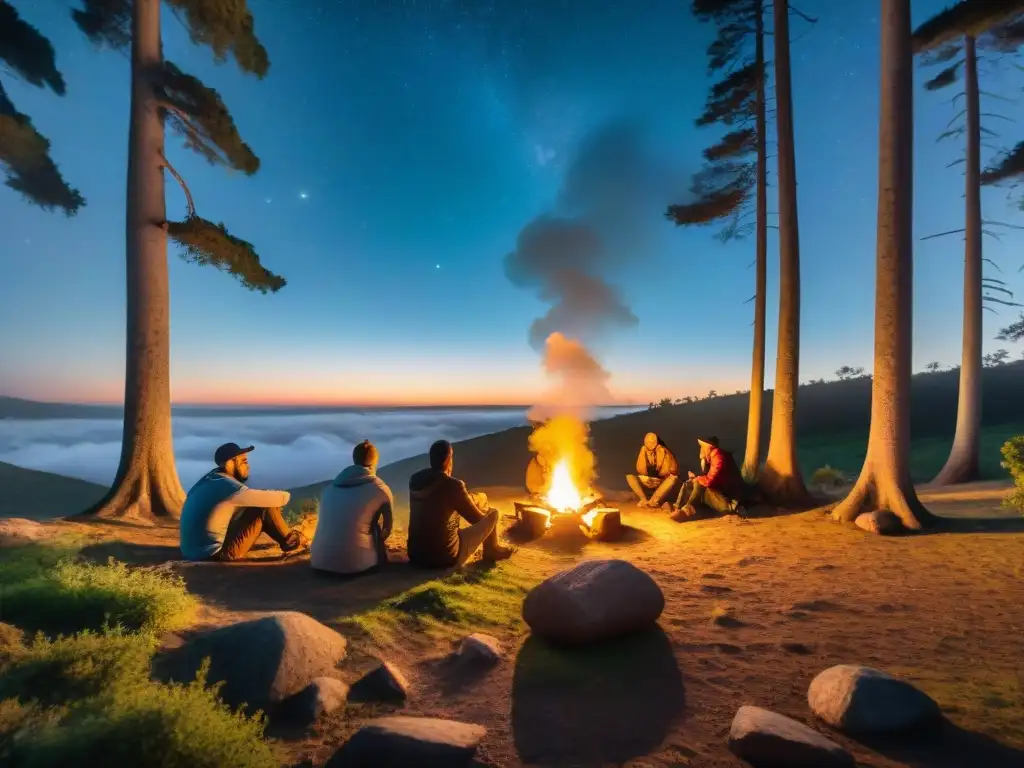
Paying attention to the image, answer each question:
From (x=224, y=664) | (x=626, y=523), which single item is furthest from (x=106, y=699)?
(x=626, y=523)

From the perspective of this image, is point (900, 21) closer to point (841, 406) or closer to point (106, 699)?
point (106, 699)

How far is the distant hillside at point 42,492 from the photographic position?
1563 cm

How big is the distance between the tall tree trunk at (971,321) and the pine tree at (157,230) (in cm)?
1877

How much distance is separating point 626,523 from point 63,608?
892 centimetres

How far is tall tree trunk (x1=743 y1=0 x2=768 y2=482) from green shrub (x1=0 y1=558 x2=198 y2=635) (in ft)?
44.2

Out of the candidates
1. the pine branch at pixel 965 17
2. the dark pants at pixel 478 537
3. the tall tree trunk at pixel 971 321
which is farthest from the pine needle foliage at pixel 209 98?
the tall tree trunk at pixel 971 321

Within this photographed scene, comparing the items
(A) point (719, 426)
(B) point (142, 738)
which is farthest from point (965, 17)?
(A) point (719, 426)

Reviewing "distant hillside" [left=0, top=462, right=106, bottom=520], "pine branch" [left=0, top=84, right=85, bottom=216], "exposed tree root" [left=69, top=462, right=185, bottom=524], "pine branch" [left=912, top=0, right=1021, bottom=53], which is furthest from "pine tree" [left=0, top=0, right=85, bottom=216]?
"pine branch" [left=912, top=0, right=1021, bottom=53]

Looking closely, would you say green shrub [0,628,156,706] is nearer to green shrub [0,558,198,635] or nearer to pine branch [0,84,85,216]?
green shrub [0,558,198,635]

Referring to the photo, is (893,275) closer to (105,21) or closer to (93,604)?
(93,604)

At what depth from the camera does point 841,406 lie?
34.8 metres

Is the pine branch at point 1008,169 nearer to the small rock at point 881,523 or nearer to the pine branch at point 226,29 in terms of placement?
the small rock at point 881,523

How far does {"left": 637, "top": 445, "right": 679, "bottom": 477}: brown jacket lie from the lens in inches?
479

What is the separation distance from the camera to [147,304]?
10.6m
